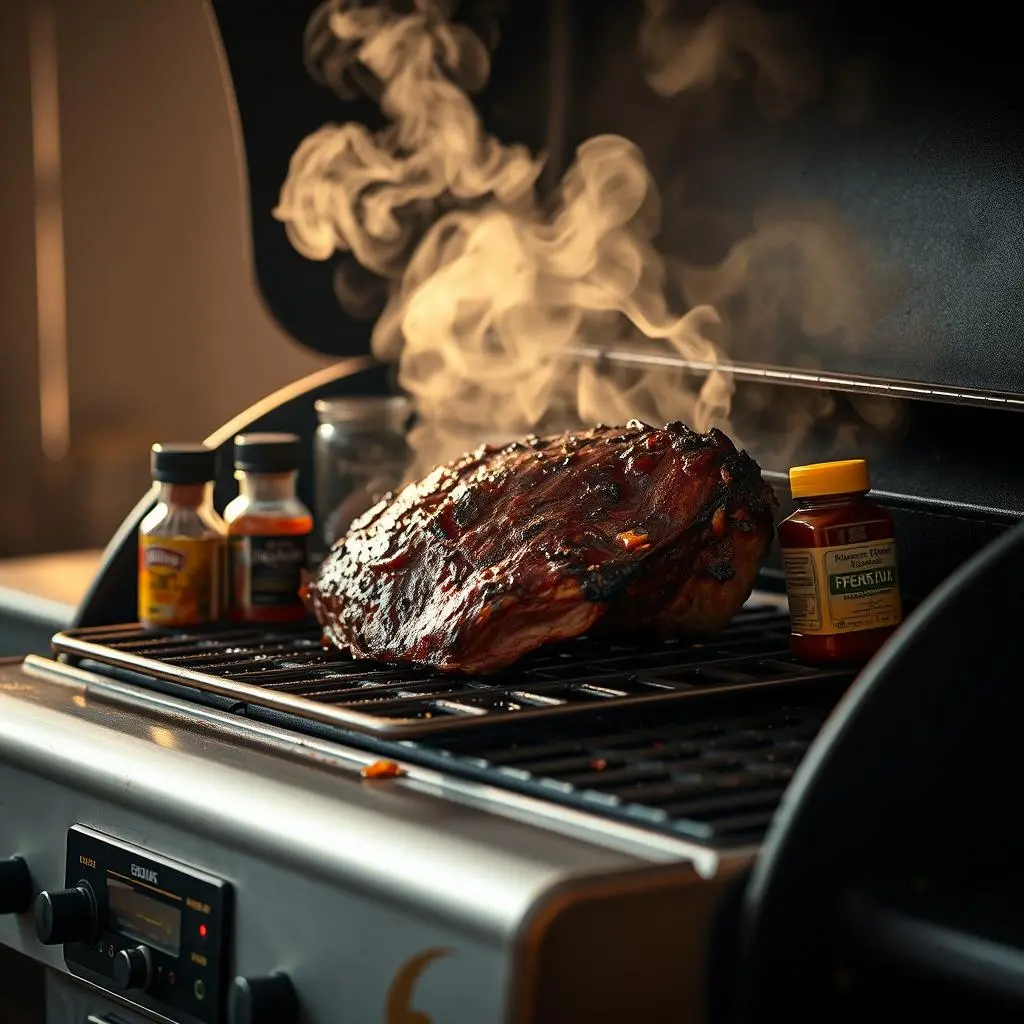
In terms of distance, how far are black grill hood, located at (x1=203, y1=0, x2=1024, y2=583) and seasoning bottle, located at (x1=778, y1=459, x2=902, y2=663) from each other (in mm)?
179

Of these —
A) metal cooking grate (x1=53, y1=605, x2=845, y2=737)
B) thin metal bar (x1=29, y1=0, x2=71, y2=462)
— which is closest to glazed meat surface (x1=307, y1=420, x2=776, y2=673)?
metal cooking grate (x1=53, y1=605, x2=845, y2=737)

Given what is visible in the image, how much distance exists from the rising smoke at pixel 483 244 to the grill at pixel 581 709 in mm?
433

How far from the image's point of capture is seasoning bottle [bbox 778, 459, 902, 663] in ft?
4.73

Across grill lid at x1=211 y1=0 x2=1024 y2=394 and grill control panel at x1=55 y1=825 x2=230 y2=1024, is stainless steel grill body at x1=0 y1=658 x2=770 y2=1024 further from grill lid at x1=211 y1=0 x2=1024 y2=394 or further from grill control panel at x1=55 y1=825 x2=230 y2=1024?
grill lid at x1=211 y1=0 x2=1024 y2=394

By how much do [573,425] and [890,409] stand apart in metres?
0.43

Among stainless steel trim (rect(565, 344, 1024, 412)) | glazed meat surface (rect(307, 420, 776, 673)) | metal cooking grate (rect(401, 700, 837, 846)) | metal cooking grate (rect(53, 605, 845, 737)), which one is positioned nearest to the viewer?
metal cooking grate (rect(401, 700, 837, 846))

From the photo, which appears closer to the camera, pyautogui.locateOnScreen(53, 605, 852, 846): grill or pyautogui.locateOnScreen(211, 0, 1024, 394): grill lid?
pyautogui.locateOnScreen(53, 605, 852, 846): grill

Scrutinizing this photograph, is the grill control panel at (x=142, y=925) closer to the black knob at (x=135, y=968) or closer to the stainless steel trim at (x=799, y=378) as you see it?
the black knob at (x=135, y=968)

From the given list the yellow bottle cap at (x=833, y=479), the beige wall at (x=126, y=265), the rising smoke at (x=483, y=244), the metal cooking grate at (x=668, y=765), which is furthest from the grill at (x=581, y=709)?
the beige wall at (x=126, y=265)

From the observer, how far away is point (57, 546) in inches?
159

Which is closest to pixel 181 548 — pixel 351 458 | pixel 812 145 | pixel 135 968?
pixel 351 458

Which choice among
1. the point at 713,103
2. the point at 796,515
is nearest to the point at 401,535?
the point at 796,515

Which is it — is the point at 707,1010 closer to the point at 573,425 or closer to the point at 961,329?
the point at 961,329

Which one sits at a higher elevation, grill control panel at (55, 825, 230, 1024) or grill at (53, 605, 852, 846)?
grill at (53, 605, 852, 846)
